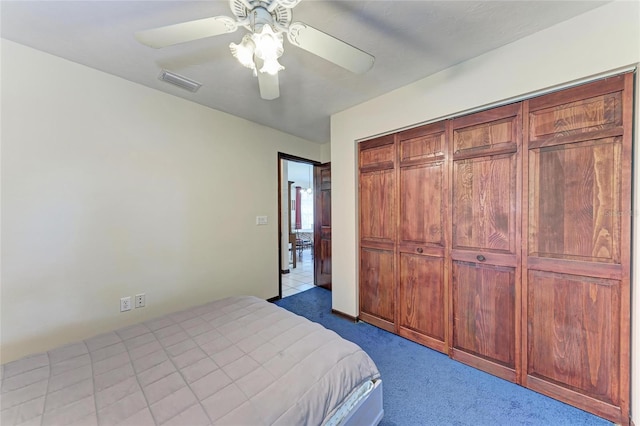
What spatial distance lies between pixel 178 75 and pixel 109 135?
0.80m

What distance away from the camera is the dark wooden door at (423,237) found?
218 cm

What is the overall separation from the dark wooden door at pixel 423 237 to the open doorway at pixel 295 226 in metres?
1.83

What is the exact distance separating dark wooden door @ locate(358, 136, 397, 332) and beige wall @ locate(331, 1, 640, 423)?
10 centimetres

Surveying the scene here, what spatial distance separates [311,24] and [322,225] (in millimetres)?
2888

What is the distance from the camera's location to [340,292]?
299 centimetres

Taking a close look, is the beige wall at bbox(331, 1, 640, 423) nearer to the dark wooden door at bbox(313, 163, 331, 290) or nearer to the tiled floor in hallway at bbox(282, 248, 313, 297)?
the dark wooden door at bbox(313, 163, 331, 290)

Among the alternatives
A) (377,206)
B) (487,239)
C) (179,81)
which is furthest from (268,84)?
(487,239)

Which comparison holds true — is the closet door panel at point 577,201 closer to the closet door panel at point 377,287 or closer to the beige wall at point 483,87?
the beige wall at point 483,87

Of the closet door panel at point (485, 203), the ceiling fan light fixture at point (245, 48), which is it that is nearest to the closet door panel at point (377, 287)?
the closet door panel at point (485, 203)

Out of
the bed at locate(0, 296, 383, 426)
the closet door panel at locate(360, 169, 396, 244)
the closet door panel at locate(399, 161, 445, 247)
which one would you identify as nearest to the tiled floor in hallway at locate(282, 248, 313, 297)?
the closet door panel at locate(360, 169, 396, 244)

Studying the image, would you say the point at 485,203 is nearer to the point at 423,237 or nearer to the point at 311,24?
the point at 423,237

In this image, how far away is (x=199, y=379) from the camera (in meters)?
1.10

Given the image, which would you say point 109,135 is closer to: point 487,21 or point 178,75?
point 178,75

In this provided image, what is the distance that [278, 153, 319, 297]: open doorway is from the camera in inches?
155
